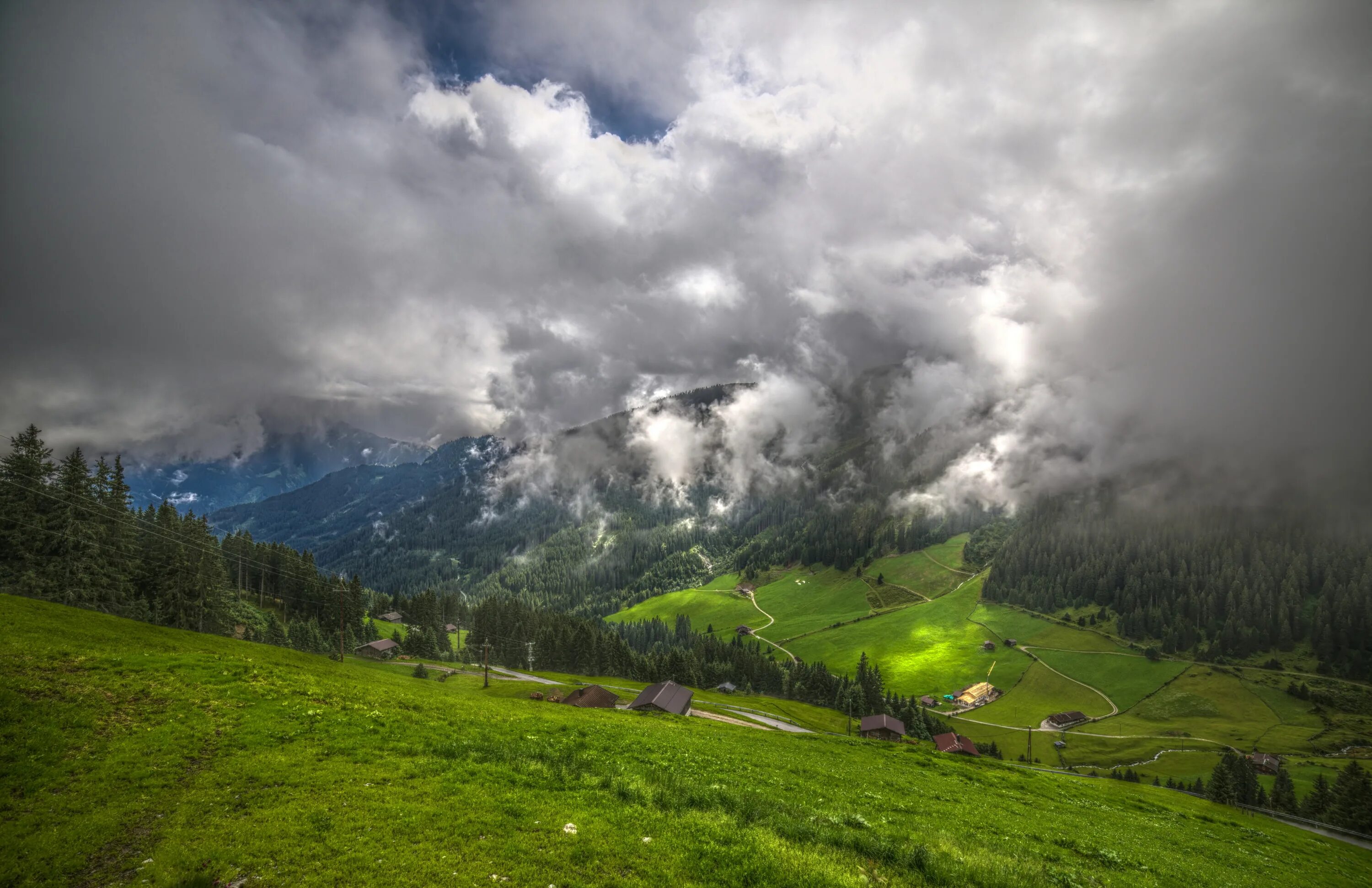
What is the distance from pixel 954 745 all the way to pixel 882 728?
13930mm

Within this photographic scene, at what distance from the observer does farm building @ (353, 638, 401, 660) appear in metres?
124

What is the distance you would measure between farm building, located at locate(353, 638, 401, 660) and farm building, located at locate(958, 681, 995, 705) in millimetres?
179052

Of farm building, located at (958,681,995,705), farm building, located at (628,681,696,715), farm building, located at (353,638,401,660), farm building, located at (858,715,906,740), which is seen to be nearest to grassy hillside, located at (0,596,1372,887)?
farm building, located at (628,681,696,715)

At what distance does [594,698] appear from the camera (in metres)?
83.4

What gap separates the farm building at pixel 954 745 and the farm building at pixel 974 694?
3262 inches

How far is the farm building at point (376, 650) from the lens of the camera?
124 meters

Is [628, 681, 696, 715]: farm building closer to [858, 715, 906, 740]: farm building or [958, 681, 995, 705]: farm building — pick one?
[858, 715, 906, 740]: farm building

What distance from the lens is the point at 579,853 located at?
43.4 ft

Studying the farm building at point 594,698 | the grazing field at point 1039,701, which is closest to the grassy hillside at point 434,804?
the farm building at point 594,698

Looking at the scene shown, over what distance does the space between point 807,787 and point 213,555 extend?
10843 centimetres

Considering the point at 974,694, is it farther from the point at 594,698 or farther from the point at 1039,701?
the point at 594,698

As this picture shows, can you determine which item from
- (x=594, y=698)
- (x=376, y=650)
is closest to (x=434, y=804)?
(x=594, y=698)

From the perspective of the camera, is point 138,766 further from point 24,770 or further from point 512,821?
point 512,821

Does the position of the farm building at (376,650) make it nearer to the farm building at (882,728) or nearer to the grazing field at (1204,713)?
the farm building at (882,728)
